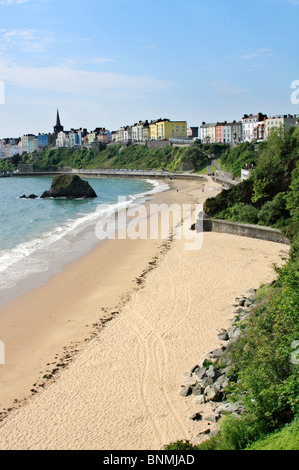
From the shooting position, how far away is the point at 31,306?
52.9 feet

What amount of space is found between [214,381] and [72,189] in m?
51.0

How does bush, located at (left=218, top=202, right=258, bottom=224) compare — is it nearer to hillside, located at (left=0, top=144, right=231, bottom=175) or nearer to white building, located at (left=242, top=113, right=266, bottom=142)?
hillside, located at (left=0, top=144, right=231, bottom=175)

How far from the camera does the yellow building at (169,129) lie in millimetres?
127000

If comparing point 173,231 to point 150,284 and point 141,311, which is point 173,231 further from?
point 141,311

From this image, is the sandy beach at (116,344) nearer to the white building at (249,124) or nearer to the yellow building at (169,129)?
the white building at (249,124)

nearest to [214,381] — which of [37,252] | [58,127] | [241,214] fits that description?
[37,252]

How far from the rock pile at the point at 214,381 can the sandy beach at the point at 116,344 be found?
23 cm

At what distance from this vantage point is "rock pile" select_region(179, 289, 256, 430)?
8.98 m

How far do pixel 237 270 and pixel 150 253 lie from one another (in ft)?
18.6

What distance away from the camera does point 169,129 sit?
128 meters
